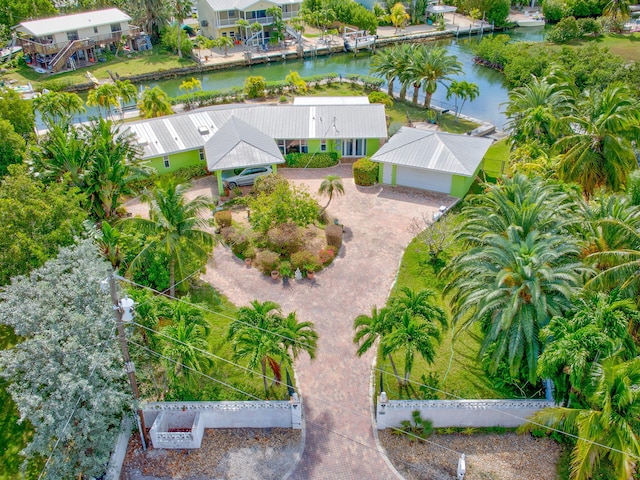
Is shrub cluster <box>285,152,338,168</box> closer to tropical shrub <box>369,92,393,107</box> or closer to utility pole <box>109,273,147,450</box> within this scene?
tropical shrub <box>369,92,393,107</box>

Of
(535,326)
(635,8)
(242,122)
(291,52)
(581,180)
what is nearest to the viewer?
(535,326)

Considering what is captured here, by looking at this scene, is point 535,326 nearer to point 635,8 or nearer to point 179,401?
point 179,401

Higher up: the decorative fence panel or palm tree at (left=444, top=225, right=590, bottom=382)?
palm tree at (left=444, top=225, right=590, bottom=382)

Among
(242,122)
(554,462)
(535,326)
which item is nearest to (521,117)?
(242,122)

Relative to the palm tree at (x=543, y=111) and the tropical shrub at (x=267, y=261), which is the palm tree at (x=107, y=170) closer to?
the tropical shrub at (x=267, y=261)

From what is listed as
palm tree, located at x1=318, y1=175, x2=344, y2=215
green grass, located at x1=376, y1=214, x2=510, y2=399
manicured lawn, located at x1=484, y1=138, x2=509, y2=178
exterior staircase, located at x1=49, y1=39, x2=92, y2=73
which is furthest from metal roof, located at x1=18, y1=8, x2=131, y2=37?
green grass, located at x1=376, y1=214, x2=510, y2=399

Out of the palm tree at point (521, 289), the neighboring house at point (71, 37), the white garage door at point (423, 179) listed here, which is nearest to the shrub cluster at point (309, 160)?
the white garage door at point (423, 179)
